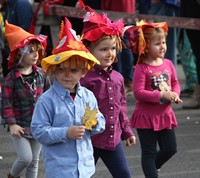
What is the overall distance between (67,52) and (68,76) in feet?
0.49

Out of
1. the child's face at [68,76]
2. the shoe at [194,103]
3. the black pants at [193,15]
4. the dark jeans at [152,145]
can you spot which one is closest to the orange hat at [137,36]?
the dark jeans at [152,145]

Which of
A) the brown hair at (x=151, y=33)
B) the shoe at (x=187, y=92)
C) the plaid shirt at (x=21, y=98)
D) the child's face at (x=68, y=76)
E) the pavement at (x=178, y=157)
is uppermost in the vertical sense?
the child's face at (x=68, y=76)

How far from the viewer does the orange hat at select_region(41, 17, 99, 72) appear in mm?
5082

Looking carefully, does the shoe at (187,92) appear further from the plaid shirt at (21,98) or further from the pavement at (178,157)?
the plaid shirt at (21,98)

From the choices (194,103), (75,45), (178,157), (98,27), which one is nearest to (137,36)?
(98,27)

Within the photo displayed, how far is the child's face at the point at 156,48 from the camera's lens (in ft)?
21.3

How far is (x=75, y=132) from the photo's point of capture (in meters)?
4.91

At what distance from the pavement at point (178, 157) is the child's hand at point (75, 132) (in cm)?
243

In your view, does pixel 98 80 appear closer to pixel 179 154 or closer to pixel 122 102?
pixel 122 102

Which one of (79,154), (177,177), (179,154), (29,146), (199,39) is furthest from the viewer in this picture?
(199,39)

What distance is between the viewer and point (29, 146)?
643cm

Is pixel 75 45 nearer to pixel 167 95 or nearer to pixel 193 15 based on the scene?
pixel 167 95

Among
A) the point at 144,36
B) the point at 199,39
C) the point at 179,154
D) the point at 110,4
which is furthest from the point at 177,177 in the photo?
the point at 110,4

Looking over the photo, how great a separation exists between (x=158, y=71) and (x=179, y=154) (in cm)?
186
